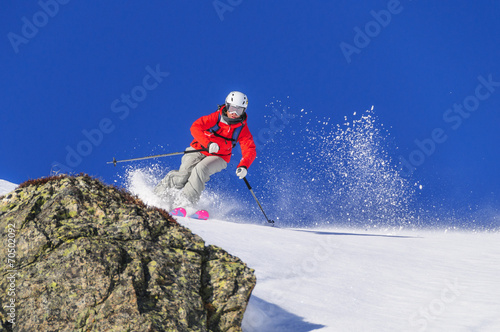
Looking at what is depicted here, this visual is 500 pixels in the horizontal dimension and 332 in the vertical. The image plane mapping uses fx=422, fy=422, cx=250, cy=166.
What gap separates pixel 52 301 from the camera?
3846 mm

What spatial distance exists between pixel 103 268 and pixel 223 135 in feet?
22.2

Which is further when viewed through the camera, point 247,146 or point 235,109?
point 247,146

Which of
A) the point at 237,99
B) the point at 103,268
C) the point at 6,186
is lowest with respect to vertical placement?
the point at 103,268

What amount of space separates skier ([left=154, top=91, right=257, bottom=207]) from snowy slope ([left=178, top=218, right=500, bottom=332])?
4.79 ft

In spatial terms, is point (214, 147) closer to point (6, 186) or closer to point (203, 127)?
point (203, 127)

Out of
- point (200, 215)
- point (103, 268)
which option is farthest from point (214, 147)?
point (103, 268)

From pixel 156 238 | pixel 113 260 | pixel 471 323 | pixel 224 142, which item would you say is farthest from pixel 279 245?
pixel 113 260

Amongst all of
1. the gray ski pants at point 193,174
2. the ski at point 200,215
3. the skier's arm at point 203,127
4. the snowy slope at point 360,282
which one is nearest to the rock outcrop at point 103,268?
the snowy slope at point 360,282

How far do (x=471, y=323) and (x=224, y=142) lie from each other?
21.9ft

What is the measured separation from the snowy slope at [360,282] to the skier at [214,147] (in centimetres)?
146

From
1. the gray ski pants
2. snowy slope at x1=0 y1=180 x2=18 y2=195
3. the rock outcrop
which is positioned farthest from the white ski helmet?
snowy slope at x1=0 y1=180 x2=18 y2=195

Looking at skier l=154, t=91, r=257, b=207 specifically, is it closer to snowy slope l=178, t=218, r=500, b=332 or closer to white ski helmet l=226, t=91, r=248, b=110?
white ski helmet l=226, t=91, r=248, b=110

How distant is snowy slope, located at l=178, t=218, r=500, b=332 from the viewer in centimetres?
557

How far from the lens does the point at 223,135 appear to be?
10500mm
